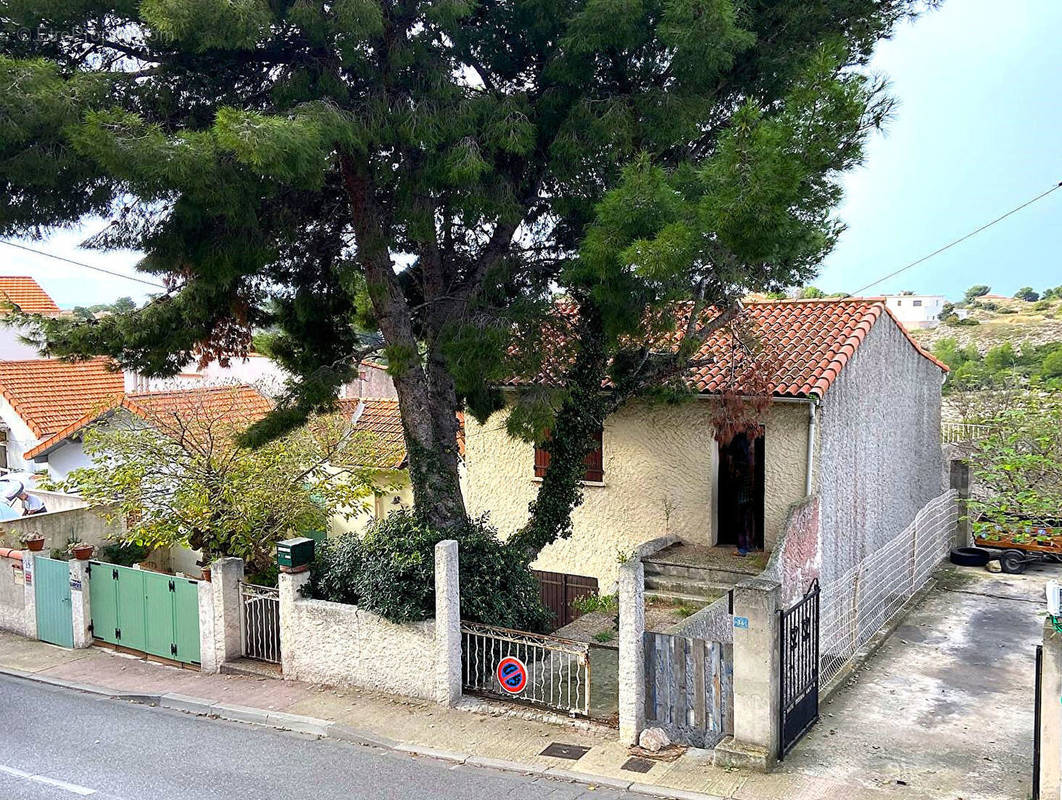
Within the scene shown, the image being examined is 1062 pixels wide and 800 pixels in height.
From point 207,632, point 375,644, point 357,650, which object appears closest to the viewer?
point 375,644

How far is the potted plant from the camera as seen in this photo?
50.4ft

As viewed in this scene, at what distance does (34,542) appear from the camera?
15344 millimetres

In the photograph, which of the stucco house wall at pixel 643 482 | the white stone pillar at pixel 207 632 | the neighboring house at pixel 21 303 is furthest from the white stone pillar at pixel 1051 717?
the neighboring house at pixel 21 303

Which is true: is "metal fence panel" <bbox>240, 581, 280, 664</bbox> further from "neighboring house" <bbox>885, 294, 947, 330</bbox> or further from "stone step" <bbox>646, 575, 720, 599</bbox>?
"neighboring house" <bbox>885, 294, 947, 330</bbox>

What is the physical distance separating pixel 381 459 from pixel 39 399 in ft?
39.0

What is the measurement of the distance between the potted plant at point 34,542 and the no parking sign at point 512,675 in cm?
937

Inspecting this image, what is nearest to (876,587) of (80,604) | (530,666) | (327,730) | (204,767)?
(530,666)

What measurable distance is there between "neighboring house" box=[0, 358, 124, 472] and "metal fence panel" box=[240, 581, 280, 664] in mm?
10669

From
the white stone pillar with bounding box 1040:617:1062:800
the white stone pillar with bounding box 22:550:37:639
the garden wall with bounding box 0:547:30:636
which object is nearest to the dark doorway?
the white stone pillar with bounding box 1040:617:1062:800

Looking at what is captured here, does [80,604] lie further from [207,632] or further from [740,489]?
[740,489]

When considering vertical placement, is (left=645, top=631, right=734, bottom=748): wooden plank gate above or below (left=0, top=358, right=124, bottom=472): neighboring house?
below

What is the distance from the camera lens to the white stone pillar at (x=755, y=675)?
8898 mm

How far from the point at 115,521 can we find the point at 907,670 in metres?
13.5

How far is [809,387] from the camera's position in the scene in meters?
12.6
